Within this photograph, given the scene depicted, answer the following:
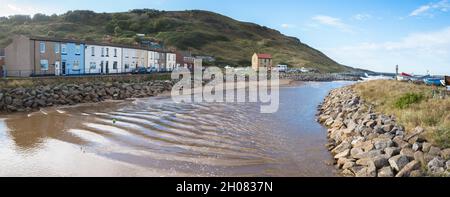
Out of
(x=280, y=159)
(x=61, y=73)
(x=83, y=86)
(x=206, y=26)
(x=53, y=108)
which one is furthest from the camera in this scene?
(x=206, y=26)

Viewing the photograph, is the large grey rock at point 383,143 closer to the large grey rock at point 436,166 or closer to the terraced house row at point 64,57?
the large grey rock at point 436,166

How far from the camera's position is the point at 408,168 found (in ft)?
38.3

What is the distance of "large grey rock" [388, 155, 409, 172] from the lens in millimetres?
12031

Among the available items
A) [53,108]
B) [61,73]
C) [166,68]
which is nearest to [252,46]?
[166,68]

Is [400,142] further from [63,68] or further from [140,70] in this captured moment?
[140,70]

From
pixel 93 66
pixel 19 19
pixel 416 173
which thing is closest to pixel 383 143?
pixel 416 173

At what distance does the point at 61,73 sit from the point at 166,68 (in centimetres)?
2812

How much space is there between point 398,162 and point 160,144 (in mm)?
10123

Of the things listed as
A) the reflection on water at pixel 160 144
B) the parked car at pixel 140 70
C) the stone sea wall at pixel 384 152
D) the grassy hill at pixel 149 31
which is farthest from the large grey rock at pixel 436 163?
the grassy hill at pixel 149 31

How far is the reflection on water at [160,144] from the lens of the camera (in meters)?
13.8
